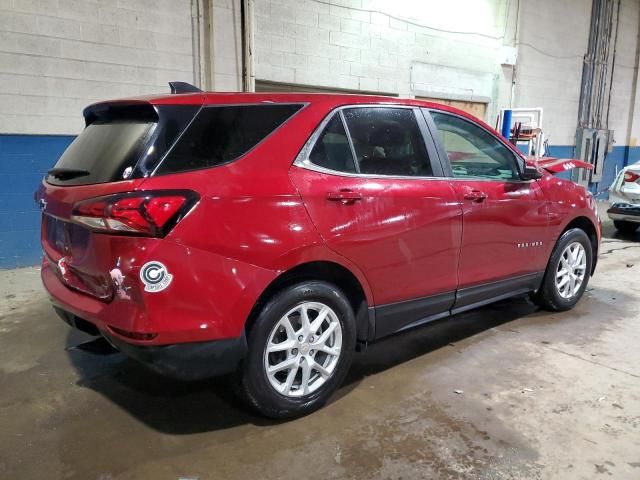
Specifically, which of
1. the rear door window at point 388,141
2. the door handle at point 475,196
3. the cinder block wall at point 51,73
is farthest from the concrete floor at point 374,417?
the cinder block wall at point 51,73

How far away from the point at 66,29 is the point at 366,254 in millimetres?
4811

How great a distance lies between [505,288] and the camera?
12.8 ft

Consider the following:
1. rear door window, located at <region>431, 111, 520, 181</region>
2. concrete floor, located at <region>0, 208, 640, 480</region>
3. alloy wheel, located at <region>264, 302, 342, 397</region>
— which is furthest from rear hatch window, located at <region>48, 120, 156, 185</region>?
rear door window, located at <region>431, 111, 520, 181</region>

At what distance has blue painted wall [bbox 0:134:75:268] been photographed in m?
5.66

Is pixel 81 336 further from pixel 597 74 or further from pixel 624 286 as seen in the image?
pixel 597 74

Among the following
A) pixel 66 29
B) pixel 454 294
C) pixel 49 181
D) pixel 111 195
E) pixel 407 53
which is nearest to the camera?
pixel 111 195

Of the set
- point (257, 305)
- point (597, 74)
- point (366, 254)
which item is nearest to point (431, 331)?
point (366, 254)

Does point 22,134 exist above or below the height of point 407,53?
below

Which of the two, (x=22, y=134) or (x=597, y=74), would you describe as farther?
(x=597, y=74)

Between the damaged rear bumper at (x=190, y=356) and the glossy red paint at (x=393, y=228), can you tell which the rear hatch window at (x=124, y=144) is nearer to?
the glossy red paint at (x=393, y=228)

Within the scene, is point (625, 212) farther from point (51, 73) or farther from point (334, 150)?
point (51, 73)

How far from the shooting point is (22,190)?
5773 mm

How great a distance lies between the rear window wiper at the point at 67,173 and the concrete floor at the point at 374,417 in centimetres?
131

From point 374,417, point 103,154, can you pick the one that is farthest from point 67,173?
point 374,417
